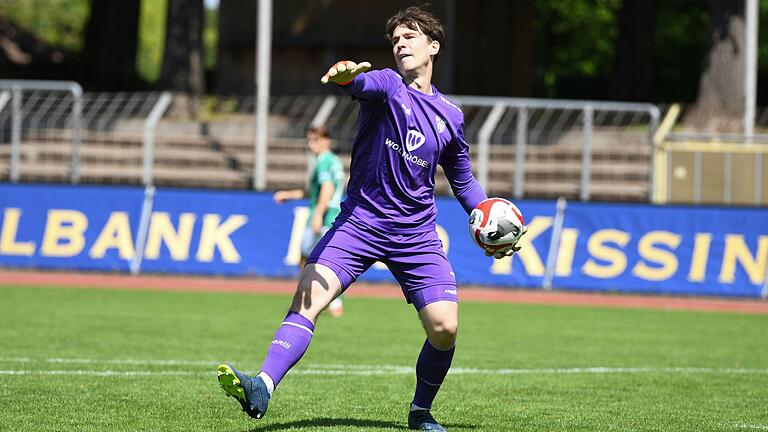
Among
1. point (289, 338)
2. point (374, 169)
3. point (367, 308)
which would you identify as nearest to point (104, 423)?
point (289, 338)

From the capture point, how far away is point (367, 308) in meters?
16.8

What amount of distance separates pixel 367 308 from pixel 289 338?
9911mm

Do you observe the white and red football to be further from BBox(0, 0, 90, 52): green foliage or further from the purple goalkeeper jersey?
BBox(0, 0, 90, 52): green foliage

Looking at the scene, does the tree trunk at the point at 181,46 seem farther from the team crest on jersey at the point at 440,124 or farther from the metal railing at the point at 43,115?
the team crest on jersey at the point at 440,124

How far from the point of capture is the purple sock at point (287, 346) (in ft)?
22.2

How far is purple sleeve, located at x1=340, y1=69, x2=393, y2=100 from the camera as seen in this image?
263 inches

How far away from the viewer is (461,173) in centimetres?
761

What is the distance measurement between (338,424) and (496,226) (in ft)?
5.05

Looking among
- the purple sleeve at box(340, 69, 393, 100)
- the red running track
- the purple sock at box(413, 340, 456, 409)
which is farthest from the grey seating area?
the purple sleeve at box(340, 69, 393, 100)

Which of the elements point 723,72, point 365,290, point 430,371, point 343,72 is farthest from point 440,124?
point 723,72

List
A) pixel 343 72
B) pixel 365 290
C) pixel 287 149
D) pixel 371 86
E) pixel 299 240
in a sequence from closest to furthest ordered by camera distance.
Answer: pixel 343 72 → pixel 371 86 → pixel 365 290 → pixel 299 240 → pixel 287 149

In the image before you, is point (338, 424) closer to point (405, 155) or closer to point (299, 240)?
point (405, 155)

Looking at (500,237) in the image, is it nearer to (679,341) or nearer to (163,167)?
(679,341)

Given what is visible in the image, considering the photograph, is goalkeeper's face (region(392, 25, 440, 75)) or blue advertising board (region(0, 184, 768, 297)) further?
blue advertising board (region(0, 184, 768, 297))
